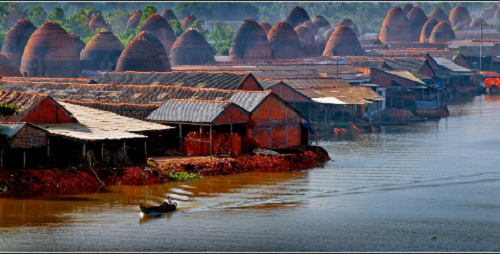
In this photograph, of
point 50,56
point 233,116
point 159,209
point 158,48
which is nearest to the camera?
point 159,209

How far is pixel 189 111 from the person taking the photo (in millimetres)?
37906

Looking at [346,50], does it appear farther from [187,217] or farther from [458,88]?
[187,217]

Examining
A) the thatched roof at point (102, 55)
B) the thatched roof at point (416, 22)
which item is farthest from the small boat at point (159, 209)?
the thatched roof at point (416, 22)

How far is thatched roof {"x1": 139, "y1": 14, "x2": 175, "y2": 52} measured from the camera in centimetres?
8919

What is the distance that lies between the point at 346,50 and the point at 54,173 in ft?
224

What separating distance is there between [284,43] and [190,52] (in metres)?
12.5

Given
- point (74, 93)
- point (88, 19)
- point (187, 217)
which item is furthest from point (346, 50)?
point (187, 217)

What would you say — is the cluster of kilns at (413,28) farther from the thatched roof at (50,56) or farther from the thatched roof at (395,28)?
the thatched roof at (50,56)

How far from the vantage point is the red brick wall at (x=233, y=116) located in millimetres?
37031

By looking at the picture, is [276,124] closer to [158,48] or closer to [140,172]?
[140,172]

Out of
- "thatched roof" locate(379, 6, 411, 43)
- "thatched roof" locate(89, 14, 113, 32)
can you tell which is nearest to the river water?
"thatched roof" locate(89, 14, 113, 32)

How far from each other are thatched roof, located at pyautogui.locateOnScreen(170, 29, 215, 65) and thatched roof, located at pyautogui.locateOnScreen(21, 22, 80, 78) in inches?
558

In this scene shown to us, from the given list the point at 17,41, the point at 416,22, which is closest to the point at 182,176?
the point at 17,41

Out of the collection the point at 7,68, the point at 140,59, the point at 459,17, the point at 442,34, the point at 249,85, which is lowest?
the point at 249,85
